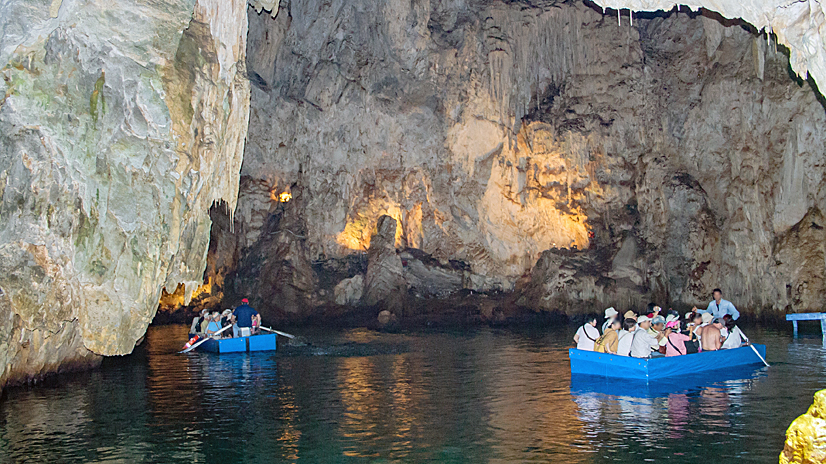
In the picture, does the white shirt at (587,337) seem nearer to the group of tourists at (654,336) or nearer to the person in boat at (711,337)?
the group of tourists at (654,336)

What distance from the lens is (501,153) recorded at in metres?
25.6

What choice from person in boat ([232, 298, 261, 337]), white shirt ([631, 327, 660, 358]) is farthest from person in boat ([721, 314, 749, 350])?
person in boat ([232, 298, 261, 337])

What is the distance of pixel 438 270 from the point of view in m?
26.4

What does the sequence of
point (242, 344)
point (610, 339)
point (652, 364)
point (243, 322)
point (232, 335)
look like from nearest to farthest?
1. point (652, 364)
2. point (610, 339)
3. point (242, 344)
4. point (243, 322)
5. point (232, 335)

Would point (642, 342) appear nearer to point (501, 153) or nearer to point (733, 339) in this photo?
point (733, 339)

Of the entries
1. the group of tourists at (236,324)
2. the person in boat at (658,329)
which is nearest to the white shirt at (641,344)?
the person in boat at (658,329)

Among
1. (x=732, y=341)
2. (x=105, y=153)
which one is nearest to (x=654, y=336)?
(x=732, y=341)

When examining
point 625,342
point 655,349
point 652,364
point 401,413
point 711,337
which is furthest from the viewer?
point 711,337

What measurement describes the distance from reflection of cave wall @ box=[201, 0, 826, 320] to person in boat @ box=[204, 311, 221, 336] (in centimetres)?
769

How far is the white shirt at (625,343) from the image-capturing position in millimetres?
10609

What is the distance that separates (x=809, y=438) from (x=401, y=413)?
501 centimetres

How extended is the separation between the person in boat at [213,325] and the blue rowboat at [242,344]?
382mm

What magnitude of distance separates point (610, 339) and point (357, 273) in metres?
16.4

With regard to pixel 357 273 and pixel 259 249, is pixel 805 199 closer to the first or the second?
pixel 357 273
